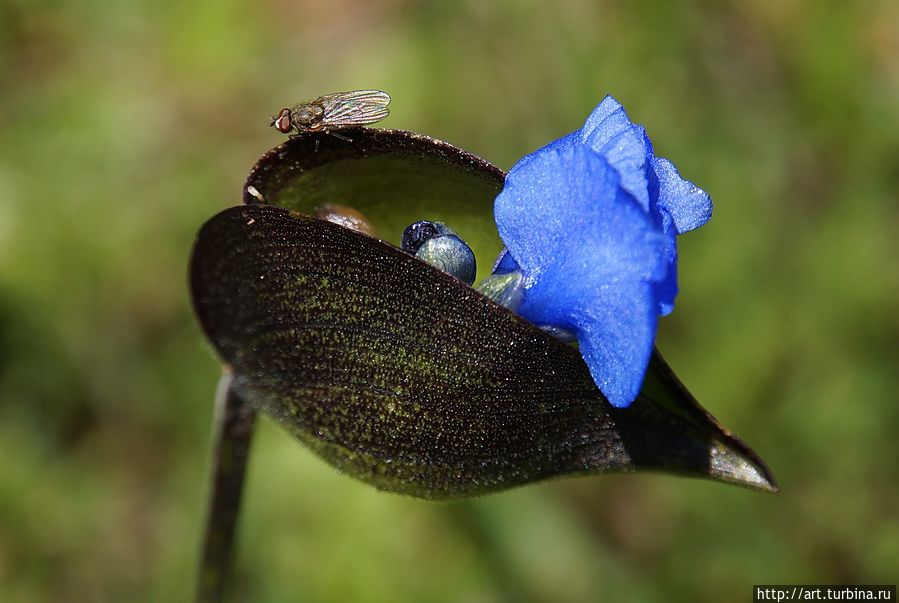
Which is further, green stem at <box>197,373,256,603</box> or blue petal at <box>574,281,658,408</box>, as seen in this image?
green stem at <box>197,373,256,603</box>

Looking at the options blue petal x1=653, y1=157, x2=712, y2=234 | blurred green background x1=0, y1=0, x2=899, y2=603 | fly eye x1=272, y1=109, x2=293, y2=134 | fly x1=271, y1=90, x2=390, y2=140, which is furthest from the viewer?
blurred green background x1=0, y1=0, x2=899, y2=603

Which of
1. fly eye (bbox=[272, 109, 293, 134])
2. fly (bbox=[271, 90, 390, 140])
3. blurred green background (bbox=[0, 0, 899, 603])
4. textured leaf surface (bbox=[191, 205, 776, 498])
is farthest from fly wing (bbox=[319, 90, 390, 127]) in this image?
blurred green background (bbox=[0, 0, 899, 603])

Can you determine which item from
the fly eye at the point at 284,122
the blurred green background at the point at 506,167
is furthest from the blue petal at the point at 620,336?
the blurred green background at the point at 506,167

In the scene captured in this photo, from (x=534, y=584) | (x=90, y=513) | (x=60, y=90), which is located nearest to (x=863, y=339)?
(x=534, y=584)

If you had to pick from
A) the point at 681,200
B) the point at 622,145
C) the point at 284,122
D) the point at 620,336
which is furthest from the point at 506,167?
the point at 620,336

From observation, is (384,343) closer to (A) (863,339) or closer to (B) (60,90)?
(A) (863,339)

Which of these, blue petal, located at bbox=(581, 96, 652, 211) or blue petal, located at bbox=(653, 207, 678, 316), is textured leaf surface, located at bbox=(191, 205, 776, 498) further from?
blue petal, located at bbox=(581, 96, 652, 211)

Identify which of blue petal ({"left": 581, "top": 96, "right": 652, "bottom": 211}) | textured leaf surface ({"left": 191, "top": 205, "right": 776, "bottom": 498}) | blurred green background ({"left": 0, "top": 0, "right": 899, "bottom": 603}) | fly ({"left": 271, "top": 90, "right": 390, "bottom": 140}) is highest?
blue petal ({"left": 581, "top": 96, "right": 652, "bottom": 211})
